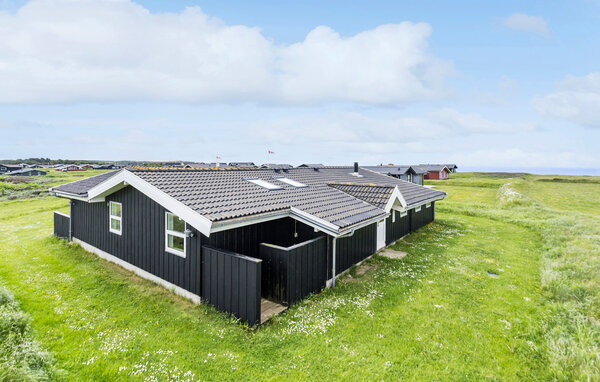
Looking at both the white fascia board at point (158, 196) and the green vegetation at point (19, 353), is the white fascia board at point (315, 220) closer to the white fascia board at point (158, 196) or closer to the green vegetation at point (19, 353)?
the white fascia board at point (158, 196)

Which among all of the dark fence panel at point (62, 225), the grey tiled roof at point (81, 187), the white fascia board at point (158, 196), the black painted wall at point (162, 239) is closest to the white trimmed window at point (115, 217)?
the black painted wall at point (162, 239)

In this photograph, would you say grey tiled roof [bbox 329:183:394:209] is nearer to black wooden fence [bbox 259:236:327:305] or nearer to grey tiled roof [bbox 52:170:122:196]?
black wooden fence [bbox 259:236:327:305]

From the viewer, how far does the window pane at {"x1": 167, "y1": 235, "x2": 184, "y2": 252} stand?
788 centimetres

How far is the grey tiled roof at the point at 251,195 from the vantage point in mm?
7508

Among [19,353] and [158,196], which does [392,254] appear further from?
[19,353]

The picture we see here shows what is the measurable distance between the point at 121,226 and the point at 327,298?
749 cm

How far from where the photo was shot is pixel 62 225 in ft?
44.6

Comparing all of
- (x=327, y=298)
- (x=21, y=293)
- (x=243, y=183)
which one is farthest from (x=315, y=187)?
(x=21, y=293)

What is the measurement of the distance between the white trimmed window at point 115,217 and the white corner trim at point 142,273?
41.6 inches

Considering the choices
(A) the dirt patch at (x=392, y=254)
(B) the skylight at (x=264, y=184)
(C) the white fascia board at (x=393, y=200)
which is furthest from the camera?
(A) the dirt patch at (x=392, y=254)

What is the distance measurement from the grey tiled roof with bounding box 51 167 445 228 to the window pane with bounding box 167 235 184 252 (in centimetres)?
132

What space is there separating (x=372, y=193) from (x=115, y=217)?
32.6 feet

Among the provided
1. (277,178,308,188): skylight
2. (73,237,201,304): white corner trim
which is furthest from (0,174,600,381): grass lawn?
(277,178,308,188): skylight

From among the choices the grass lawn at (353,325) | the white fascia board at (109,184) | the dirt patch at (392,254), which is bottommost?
the grass lawn at (353,325)
